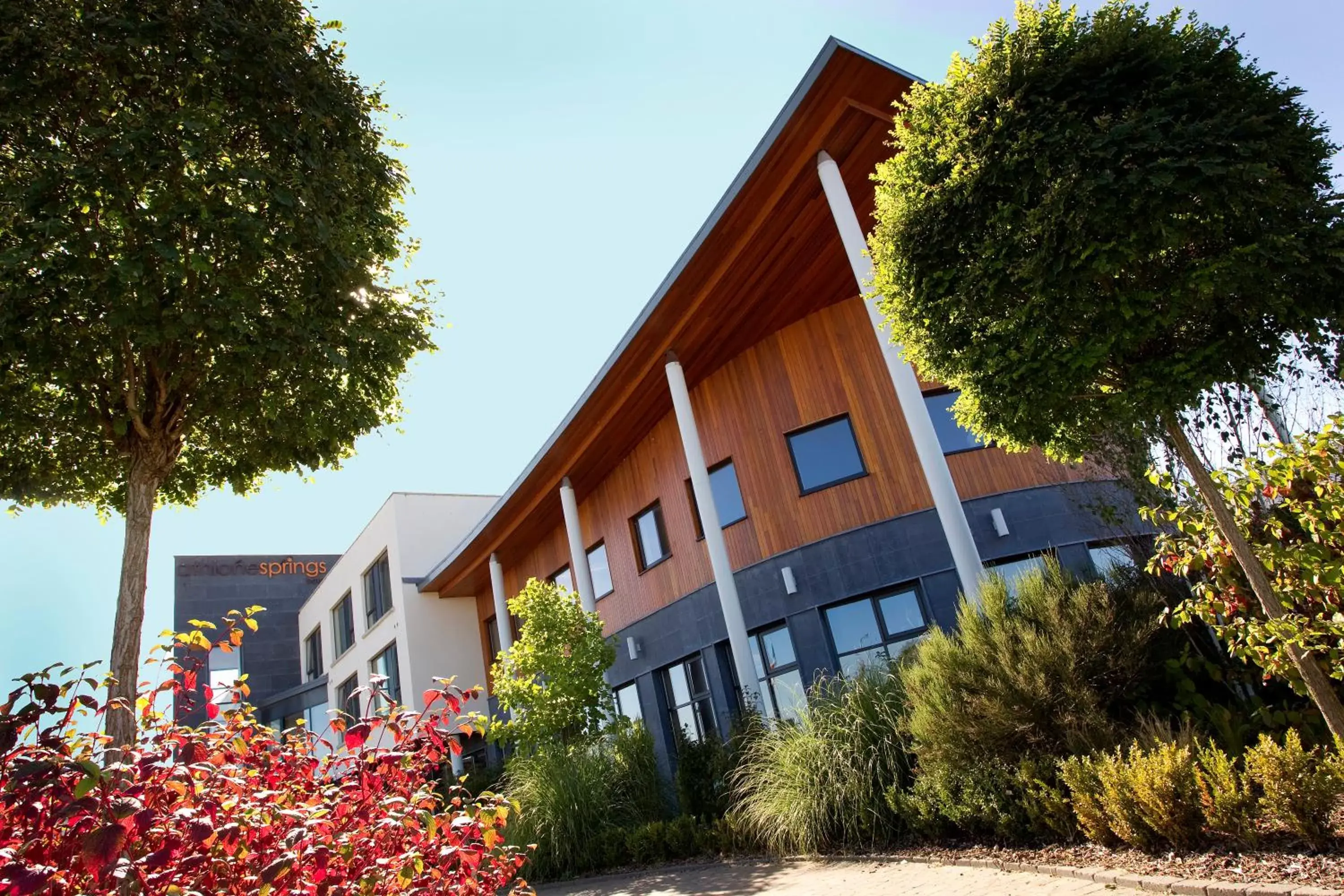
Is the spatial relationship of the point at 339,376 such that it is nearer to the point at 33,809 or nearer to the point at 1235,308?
the point at 33,809

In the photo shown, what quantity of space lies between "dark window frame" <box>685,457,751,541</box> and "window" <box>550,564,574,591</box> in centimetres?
495

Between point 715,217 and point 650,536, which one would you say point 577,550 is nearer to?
point 650,536

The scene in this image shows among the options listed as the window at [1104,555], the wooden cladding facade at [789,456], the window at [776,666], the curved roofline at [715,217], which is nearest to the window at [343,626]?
the curved roofline at [715,217]

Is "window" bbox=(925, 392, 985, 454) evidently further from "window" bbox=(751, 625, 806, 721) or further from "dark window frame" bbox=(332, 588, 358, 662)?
"dark window frame" bbox=(332, 588, 358, 662)

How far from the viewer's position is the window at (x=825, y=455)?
39.6ft

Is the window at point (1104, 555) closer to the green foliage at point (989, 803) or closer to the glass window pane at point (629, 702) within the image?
the green foliage at point (989, 803)

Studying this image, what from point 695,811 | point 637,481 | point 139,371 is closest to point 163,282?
point 139,371

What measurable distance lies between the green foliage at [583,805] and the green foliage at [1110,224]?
7.78 m

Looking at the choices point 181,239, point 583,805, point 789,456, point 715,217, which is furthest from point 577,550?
point 181,239

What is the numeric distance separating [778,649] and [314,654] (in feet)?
81.1

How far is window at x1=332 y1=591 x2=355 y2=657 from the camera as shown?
26.6 m

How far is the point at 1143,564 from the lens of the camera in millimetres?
7188

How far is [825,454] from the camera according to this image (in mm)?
12367

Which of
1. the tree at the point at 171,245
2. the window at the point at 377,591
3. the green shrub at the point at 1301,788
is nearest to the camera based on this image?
the green shrub at the point at 1301,788
